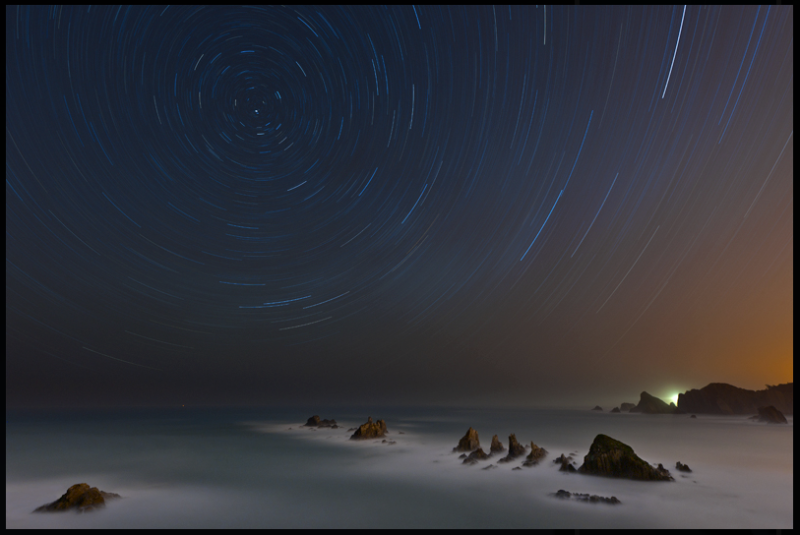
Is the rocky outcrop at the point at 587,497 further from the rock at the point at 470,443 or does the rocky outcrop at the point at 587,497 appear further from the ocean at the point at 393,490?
the rock at the point at 470,443

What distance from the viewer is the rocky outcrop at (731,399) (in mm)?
45547

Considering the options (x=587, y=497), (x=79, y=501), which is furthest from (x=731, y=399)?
(x=79, y=501)

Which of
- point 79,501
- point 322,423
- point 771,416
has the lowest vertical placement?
point 771,416

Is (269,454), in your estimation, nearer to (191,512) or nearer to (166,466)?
(166,466)

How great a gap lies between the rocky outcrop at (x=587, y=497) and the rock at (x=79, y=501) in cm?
1062

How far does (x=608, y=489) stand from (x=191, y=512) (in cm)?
985

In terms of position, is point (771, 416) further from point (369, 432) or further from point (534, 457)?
point (369, 432)

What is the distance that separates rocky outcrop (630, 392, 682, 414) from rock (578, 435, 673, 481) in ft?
158

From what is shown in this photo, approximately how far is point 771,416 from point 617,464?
35.8 metres

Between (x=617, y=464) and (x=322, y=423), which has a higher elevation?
(x=322, y=423)

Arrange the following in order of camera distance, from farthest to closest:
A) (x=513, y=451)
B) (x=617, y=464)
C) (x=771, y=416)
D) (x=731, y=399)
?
(x=731, y=399) < (x=771, y=416) < (x=513, y=451) < (x=617, y=464)

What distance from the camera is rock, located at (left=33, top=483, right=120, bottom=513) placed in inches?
356

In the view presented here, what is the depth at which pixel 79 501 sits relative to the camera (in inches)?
363

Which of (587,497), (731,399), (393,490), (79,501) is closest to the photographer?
(79,501)
